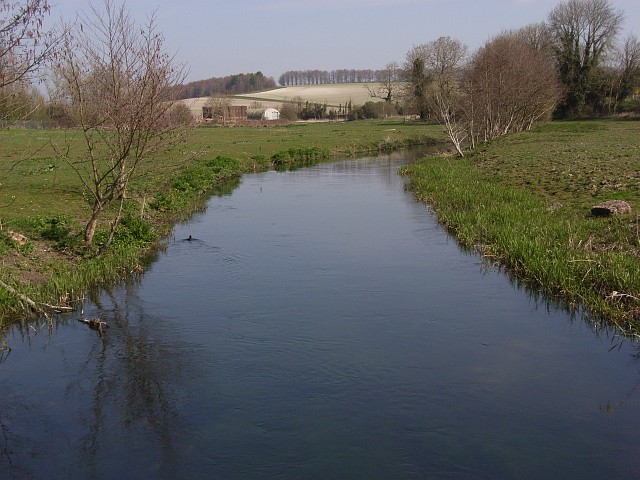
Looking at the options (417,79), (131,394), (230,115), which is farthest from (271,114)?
(131,394)

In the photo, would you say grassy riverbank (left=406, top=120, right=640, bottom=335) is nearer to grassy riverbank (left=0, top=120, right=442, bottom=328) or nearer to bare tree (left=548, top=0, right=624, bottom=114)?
grassy riverbank (left=0, top=120, right=442, bottom=328)

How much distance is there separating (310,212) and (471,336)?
38.2 ft

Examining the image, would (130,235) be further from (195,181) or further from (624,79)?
(624,79)

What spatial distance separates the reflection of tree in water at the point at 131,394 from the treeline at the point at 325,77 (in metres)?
161

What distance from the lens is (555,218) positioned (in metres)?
15.8

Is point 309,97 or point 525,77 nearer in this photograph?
point 525,77

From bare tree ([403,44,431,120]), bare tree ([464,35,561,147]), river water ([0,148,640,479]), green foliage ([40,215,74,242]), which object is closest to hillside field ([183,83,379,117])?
bare tree ([403,44,431,120])

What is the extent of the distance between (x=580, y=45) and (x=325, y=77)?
377ft

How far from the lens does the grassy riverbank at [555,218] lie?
1092cm

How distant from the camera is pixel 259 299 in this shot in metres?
11.7

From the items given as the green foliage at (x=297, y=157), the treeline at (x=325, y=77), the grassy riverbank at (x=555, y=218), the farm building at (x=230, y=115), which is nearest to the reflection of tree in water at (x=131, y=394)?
the grassy riverbank at (x=555, y=218)

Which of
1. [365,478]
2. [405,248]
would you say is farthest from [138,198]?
[365,478]

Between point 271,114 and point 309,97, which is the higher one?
point 309,97

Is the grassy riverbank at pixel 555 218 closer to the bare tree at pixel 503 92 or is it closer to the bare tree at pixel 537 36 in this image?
the bare tree at pixel 503 92
